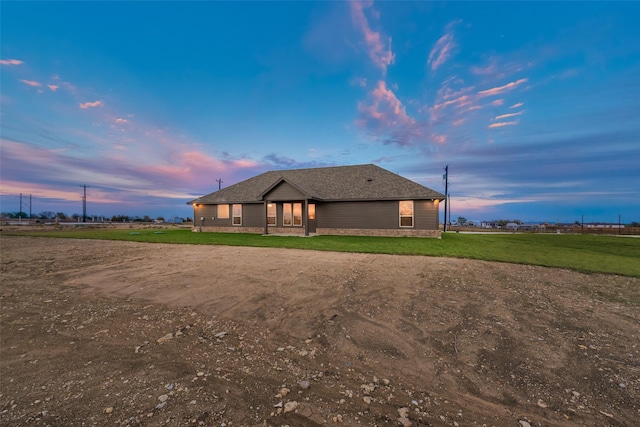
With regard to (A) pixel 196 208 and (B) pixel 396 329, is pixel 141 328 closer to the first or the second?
(B) pixel 396 329

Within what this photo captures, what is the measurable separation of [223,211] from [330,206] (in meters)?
11.6

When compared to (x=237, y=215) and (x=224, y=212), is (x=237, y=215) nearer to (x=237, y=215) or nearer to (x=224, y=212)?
(x=237, y=215)

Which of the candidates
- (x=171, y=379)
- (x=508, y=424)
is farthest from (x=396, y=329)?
(x=171, y=379)

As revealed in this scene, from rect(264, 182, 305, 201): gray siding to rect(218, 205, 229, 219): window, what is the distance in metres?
6.14

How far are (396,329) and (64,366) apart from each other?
4.96 meters

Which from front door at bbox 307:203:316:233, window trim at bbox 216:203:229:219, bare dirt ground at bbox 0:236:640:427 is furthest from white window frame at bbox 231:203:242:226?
bare dirt ground at bbox 0:236:640:427

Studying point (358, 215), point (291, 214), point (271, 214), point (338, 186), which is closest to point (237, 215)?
point (271, 214)

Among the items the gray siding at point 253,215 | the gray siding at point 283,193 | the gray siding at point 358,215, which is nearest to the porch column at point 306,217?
the gray siding at point 283,193

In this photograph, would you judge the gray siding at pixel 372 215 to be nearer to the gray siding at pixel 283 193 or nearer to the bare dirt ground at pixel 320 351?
the gray siding at pixel 283 193

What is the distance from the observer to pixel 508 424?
2.28 m

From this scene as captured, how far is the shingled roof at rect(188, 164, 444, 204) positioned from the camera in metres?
19.5

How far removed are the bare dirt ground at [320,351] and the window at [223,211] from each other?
1757 cm

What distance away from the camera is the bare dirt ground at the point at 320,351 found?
2.45 m

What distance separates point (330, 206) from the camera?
2122cm
